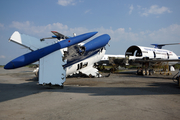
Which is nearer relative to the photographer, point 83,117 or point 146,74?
point 83,117

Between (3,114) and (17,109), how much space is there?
0.58 m

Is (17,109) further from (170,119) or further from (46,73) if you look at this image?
(170,119)

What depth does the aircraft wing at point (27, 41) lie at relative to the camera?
26.5 feet

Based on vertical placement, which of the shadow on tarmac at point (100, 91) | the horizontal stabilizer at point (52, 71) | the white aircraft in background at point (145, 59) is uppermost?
the white aircraft in background at point (145, 59)

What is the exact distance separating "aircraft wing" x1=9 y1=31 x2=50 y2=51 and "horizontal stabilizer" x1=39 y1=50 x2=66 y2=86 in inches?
43.7

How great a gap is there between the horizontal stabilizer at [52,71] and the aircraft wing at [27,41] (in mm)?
1110

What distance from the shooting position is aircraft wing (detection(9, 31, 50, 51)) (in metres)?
8.08

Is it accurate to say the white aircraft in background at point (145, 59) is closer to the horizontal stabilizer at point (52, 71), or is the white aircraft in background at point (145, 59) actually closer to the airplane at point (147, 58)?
the airplane at point (147, 58)

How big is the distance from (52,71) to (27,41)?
2.62 metres

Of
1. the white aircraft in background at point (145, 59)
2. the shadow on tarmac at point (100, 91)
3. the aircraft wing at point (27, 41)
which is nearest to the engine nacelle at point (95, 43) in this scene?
the aircraft wing at point (27, 41)

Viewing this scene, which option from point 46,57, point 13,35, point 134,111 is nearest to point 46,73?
point 46,57

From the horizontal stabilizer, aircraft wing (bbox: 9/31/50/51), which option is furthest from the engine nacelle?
aircraft wing (bbox: 9/31/50/51)

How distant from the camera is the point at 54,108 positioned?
5379 millimetres

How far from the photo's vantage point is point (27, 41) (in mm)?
8562
